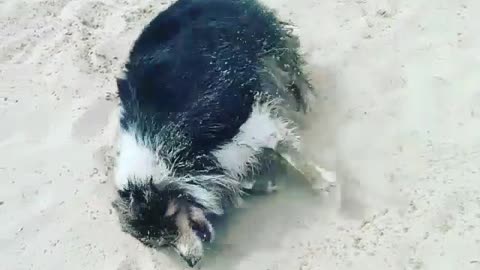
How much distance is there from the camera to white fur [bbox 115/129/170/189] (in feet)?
9.16

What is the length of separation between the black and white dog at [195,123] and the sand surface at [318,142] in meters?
0.19

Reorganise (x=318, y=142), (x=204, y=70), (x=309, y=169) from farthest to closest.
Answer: (x=318, y=142) → (x=309, y=169) → (x=204, y=70)

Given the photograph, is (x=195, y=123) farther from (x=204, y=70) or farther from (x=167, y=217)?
(x=167, y=217)

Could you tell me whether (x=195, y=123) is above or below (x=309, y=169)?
above

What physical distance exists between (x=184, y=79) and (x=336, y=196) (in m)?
0.80

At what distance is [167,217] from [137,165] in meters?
0.24

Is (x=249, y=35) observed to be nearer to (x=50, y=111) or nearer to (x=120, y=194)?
(x=120, y=194)

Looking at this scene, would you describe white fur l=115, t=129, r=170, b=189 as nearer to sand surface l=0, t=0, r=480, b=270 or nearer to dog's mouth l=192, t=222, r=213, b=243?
dog's mouth l=192, t=222, r=213, b=243

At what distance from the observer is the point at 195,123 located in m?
2.80

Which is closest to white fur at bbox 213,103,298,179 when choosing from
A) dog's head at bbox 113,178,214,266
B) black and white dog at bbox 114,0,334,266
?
black and white dog at bbox 114,0,334,266

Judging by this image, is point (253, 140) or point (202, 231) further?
point (253, 140)

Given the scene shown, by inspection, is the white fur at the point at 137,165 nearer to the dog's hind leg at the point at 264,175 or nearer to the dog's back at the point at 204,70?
the dog's back at the point at 204,70

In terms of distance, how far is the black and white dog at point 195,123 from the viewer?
2779mm

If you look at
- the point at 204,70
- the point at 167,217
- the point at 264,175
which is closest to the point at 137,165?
the point at 167,217
